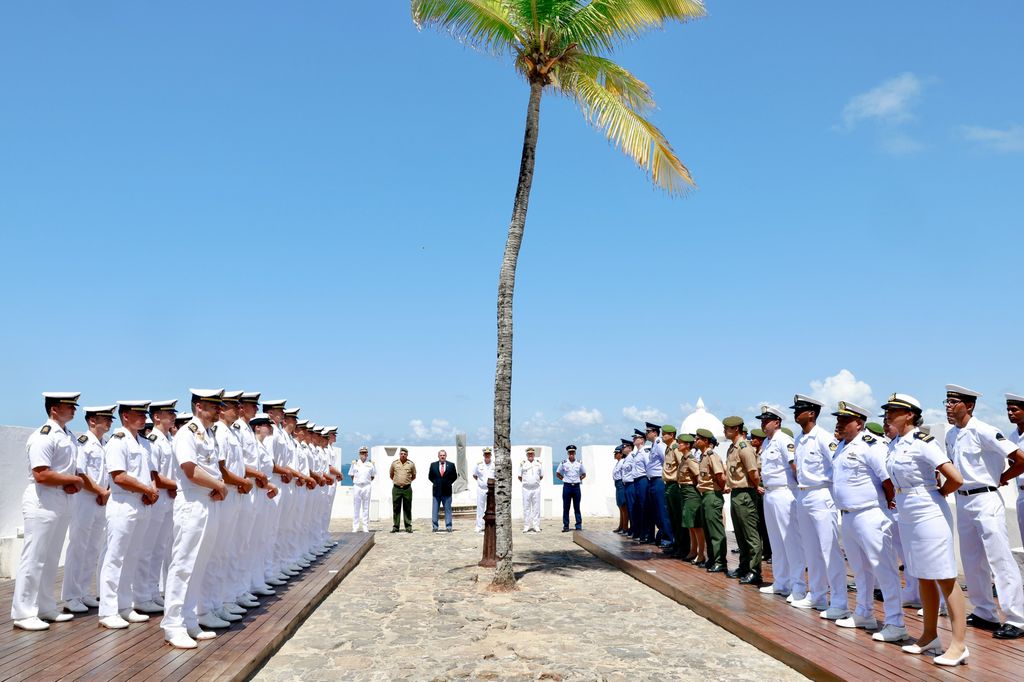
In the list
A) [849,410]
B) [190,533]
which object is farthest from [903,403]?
[190,533]

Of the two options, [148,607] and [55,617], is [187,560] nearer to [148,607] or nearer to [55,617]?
[148,607]

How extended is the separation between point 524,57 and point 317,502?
25.0 feet

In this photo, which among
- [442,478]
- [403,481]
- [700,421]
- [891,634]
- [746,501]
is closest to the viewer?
[891,634]

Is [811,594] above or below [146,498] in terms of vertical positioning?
below

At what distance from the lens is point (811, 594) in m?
7.23

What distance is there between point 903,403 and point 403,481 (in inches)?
479

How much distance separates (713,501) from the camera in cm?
964

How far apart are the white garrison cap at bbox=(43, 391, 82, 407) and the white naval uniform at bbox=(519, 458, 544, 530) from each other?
1128 cm

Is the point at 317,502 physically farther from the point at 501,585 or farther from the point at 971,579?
the point at 971,579

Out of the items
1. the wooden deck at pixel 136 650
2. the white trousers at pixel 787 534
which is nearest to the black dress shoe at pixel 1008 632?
the white trousers at pixel 787 534

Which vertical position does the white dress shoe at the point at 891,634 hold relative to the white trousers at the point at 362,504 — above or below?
below

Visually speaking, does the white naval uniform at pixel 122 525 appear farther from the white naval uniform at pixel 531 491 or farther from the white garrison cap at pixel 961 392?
the white naval uniform at pixel 531 491

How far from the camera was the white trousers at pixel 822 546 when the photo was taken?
22.2ft

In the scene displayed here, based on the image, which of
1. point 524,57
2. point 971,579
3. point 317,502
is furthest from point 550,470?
point 971,579
